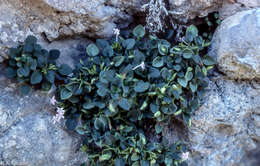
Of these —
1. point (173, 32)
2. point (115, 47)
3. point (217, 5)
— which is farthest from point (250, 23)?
point (115, 47)

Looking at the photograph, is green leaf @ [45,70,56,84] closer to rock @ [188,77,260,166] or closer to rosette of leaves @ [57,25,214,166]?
rosette of leaves @ [57,25,214,166]

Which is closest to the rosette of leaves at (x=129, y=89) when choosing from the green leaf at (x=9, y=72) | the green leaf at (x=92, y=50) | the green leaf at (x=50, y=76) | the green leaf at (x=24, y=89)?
the green leaf at (x=92, y=50)

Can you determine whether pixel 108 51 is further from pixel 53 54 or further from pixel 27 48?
pixel 27 48

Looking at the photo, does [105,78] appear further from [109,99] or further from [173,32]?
[173,32]

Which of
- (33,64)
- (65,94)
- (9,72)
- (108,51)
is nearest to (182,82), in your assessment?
(108,51)

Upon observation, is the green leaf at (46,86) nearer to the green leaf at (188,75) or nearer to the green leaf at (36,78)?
the green leaf at (36,78)

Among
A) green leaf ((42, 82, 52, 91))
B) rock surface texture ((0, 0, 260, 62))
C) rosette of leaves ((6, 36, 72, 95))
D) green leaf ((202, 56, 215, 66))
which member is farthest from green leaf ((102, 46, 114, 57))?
green leaf ((202, 56, 215, 66))
